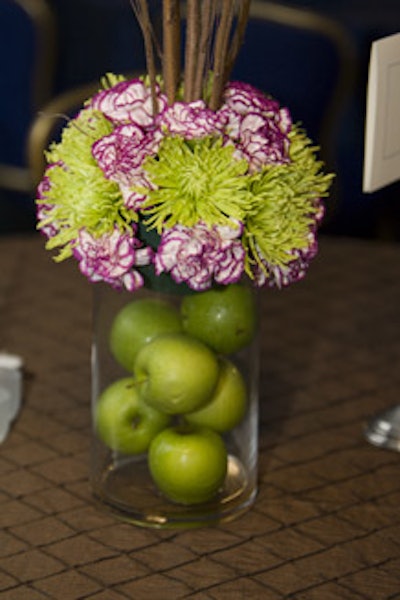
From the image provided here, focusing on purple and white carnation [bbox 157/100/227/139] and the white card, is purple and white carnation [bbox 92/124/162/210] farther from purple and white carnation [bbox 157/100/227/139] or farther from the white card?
the white card

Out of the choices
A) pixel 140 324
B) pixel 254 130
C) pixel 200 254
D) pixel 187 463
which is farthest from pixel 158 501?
pixel 254 130

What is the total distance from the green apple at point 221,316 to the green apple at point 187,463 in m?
0.10

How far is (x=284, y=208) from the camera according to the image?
1307mm

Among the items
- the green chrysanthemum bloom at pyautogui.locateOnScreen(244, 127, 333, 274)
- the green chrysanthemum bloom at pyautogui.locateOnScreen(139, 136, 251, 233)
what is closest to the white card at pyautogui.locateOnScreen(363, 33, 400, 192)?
the green chrysanthemum bloom at pyautogui.locateOnScreen(244, 127, 333, 274)

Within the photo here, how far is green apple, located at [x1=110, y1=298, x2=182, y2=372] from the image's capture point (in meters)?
1.38

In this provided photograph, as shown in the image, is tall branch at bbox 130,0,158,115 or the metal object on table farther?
the metal object on table

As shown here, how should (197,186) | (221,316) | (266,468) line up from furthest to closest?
(266,468) < (221,316) < (197,186)

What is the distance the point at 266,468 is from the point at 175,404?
214 millimetres

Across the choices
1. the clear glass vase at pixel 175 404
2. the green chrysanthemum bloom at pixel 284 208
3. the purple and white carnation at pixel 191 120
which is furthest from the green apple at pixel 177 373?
the purple and white carnation at pixel 191 120

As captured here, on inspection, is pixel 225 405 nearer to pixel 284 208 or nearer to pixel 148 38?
pixel 284 208

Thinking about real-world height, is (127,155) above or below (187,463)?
above

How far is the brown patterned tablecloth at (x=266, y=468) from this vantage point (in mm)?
1249

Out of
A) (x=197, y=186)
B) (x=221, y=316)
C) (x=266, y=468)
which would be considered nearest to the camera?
(x=197, y=186)

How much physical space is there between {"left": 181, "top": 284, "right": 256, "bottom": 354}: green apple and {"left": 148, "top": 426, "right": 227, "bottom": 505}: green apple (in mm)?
97
